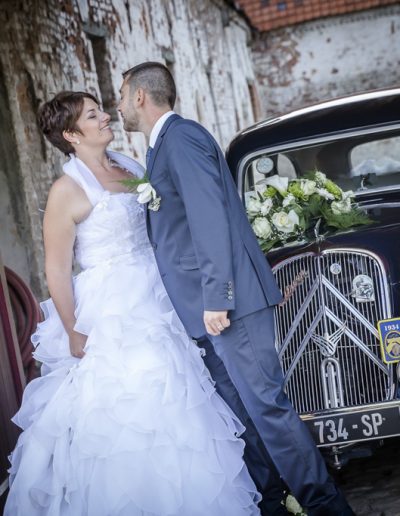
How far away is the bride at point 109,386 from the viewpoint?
356 cm

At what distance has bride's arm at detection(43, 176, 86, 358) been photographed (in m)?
3.90

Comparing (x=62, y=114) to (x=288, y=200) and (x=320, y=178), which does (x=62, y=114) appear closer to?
(x=288, y=200)

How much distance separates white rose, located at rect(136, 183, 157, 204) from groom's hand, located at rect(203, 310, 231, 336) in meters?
0.56

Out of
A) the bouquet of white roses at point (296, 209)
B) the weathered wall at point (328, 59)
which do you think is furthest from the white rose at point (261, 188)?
the weathered wall at point (328, 59)

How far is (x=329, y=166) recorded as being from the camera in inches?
225

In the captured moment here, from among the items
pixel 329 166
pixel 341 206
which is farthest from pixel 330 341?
pixel 329 166

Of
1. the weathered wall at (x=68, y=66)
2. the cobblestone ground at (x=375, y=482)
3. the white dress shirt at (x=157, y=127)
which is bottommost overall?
the cobblestone ground at (x=375, y=482)

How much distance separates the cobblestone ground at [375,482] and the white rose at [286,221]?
133 cm

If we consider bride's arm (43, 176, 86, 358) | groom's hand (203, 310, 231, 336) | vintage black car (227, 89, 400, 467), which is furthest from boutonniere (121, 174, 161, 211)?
vintage black car (227, 89, 400, 467)

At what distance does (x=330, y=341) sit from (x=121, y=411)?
1259 mm

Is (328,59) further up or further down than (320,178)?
further up

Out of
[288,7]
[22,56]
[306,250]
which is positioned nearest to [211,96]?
[288,7]

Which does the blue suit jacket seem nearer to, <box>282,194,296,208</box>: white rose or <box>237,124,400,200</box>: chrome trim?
<box>282,194,296,208</box>: white rose

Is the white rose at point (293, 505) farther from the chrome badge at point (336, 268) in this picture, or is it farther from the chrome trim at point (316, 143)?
the chrome trim at point (316, 143)
